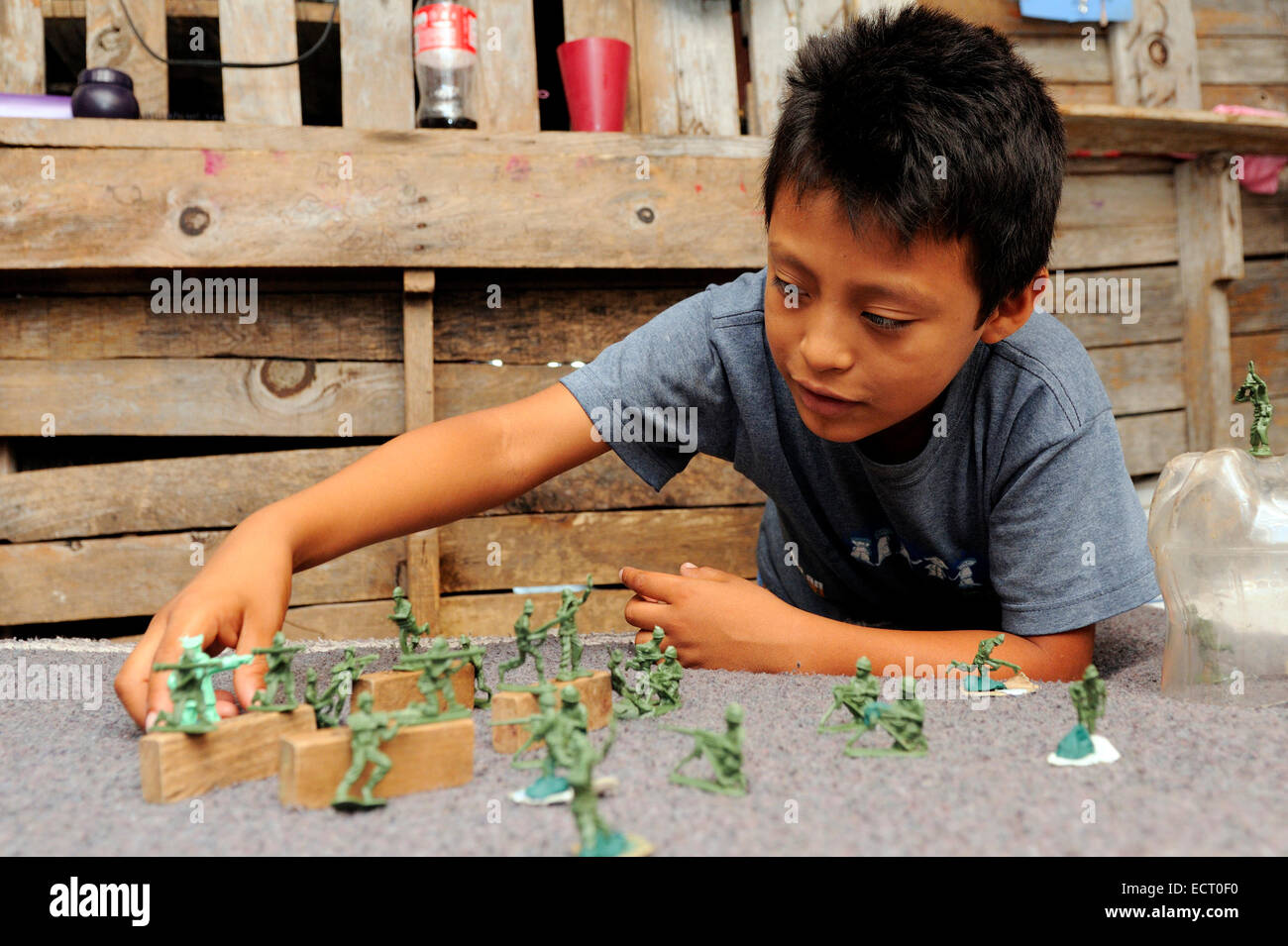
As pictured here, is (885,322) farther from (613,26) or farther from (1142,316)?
(1142,316)

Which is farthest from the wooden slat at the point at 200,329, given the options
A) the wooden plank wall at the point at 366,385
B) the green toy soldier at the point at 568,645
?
the green toy soldier at the point at 568,645

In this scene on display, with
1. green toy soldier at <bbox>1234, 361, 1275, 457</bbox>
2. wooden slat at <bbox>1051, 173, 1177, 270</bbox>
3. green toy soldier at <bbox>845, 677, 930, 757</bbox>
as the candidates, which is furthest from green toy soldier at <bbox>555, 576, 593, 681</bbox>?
wooden slat at <bbox>1051, 173, 1177, 270</bbox>

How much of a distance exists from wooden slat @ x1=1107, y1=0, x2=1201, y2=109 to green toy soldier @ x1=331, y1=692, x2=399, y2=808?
2.21 meters

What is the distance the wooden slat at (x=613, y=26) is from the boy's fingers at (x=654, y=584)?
3.38 ft

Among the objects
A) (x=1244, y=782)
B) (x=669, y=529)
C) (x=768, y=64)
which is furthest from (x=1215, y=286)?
(x=1244, y=782)

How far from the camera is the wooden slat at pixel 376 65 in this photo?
1808 mm

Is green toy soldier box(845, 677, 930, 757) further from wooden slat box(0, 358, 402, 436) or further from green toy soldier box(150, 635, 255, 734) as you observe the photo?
wooden slat box(0, 358, 402, 436)

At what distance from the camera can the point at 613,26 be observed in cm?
191

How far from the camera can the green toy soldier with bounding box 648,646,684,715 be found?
0.91 meters

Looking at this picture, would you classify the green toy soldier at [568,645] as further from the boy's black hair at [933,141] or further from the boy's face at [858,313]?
the boy's black hair at [933,141]

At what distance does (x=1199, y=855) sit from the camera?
545 mm

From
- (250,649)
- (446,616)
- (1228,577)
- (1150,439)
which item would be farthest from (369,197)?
(1150,439)

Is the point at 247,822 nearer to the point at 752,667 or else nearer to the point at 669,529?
the point at 752,667

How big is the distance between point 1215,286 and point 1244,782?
1.91 meters
